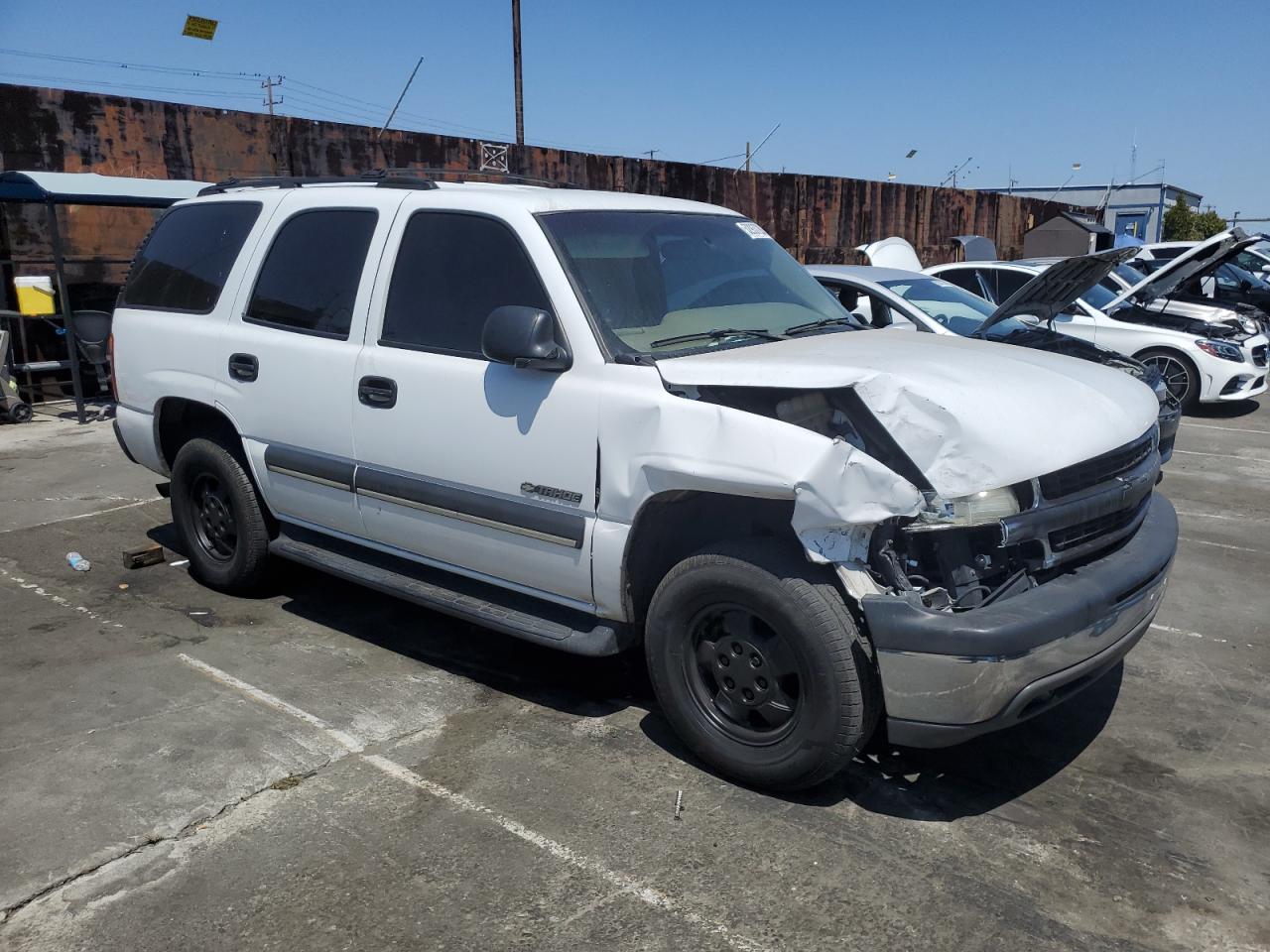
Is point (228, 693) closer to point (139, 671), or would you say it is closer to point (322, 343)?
point (139, 671)

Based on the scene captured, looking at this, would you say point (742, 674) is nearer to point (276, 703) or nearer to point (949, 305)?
point (276, 703)

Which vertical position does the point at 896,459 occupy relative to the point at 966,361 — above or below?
below

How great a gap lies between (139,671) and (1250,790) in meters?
4.47

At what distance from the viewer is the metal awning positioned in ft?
33.0

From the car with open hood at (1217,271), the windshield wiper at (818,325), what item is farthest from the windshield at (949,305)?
the windshield wiper at (818,325)

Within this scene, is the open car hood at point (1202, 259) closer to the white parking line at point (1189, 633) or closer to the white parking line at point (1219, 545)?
the white parking line at point (1219, 545)

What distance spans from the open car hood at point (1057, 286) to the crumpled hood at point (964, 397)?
10.7 feet

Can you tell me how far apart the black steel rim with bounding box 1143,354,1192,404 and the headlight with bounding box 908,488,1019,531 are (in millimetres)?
9724

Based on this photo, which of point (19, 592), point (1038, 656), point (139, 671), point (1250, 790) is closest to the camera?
point (1038, 656)

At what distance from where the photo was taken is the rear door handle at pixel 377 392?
14.2ft

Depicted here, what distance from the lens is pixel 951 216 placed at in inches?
1014

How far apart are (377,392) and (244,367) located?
3.26 feet

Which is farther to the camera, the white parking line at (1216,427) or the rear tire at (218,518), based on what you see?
the white parking line at (1216,427)

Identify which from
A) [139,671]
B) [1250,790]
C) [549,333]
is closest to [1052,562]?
[1250,790]
